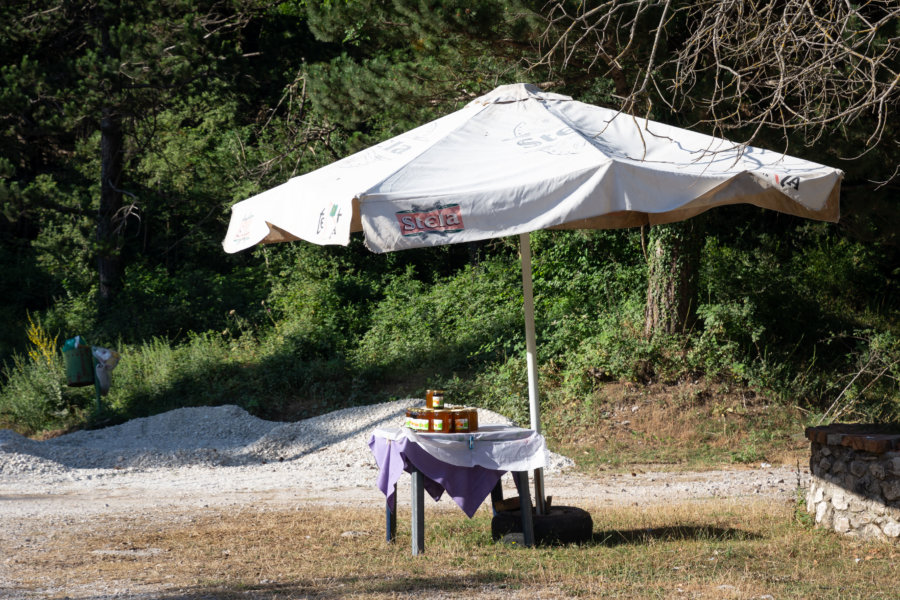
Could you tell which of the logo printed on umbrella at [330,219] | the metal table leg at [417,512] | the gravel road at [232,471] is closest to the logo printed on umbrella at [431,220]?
the logo printed on umbrella at [330,219]

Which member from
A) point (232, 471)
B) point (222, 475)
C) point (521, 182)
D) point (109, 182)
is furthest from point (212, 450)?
point (109, 182)

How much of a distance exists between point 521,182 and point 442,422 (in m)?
1.57

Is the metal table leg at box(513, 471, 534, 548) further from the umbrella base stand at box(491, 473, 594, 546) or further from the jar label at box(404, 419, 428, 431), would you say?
the jar label at box(404, 419, 428, 431)

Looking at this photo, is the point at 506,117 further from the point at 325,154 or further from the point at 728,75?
the point at 325,154

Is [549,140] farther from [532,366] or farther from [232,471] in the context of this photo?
[232,471]

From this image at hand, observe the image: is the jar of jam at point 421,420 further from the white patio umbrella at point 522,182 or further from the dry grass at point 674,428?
the dry grass at point 674,428

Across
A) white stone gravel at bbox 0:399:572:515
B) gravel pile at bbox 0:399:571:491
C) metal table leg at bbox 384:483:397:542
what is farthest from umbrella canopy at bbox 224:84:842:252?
gravel pile at bbox 0:399:571:491

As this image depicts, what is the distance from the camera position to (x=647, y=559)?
200 inches

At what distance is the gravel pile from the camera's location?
9.67m

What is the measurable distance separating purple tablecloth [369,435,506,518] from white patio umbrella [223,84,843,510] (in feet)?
1.63

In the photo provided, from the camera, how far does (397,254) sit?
20125 millimetres

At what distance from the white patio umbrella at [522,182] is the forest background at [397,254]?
2.04 feet

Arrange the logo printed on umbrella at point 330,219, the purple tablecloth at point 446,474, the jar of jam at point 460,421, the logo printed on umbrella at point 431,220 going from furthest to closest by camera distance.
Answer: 1. the jar of jam at point 460,421
2. the purple tablecloth at point 446,474
3. the logo printed on umbrella at point 330,219
4. the logo printed on umbrella at point 431,220

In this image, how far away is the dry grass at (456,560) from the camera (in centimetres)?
442
